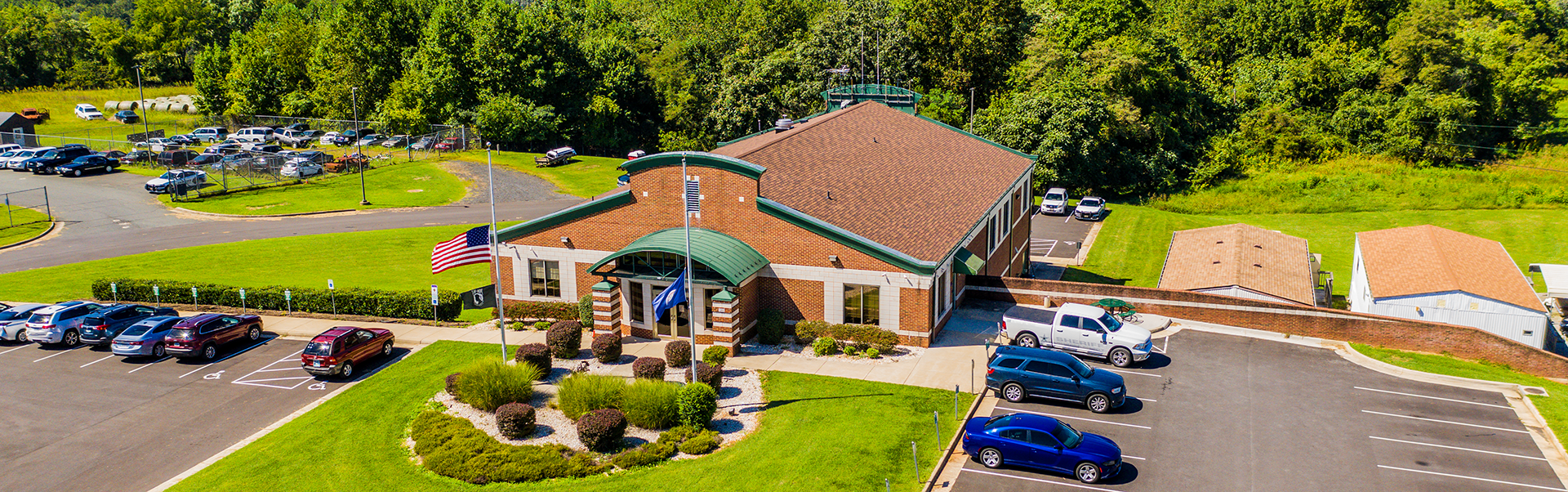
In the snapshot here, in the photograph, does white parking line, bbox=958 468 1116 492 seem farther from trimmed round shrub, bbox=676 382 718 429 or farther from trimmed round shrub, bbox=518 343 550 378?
trimmed round shrub, bbox=518 343 550 378

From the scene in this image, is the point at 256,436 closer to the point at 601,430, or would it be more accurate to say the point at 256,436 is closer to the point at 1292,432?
the point at 601,430

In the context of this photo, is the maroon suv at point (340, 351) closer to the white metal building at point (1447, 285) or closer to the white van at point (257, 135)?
the white metal building at point (1447, 285)

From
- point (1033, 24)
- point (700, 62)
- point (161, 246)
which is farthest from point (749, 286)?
point (700, 62)

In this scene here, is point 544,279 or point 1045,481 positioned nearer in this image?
point 1045,481

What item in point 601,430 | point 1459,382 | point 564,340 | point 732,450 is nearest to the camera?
point 601,430

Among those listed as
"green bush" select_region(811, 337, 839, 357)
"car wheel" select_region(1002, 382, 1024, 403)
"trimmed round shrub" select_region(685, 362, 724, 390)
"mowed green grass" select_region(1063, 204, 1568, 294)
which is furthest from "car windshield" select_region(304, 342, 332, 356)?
"mowed green grass" select_region(1063, 204, 1568, 294)

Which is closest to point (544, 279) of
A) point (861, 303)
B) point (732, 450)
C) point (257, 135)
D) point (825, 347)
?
point (825, 347)
